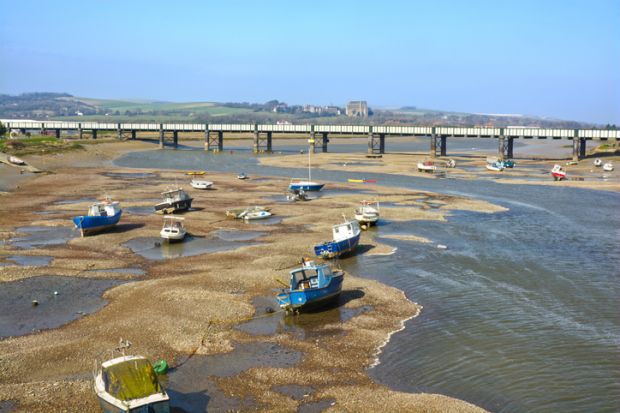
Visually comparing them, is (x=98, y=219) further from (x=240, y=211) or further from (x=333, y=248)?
(x=333, y=248)

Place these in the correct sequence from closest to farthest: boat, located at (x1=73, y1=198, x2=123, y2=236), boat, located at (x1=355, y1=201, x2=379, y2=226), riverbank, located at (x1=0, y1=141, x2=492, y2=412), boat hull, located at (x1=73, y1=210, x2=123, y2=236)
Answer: riverbank, located at (x1=0, y1=141, x2=492, y2=412) → boat hull, located at (x1=73, y1=210, x2=123, y2=236) → boat, located at (x1=73, y1=198, x2=123, y2=236) → boat, located at (x1=355, y1=201, x2=379, y2=226)

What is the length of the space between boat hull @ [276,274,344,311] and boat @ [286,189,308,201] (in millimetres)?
44396

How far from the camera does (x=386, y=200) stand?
8300 centimetres

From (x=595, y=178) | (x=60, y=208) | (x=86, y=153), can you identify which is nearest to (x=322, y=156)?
(x=86, y=153)

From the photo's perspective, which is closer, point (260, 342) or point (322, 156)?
point (260, 342)

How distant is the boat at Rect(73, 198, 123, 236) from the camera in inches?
2238

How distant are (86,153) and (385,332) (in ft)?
450

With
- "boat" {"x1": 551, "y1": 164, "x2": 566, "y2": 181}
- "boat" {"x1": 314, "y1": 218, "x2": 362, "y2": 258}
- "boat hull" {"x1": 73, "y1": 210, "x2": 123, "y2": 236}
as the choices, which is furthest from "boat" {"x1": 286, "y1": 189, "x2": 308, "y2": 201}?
"boat" {"x1": 551, "y1": 164, "x2": 566, "y2": 181}

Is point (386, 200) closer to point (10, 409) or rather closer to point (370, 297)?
point (370, 297)

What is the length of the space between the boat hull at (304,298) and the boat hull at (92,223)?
26.5m

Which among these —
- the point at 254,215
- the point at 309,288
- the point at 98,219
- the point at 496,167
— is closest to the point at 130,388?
the point at 309,288

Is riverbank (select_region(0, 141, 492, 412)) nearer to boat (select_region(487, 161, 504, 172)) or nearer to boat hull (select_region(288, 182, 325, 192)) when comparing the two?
boat hull (select_region(288, 182, 325, 192))

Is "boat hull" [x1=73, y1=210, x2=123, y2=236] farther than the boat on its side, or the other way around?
"boat hull" [x1=73, y1=210, x2=123, y2=236]

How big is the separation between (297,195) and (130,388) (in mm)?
60671
